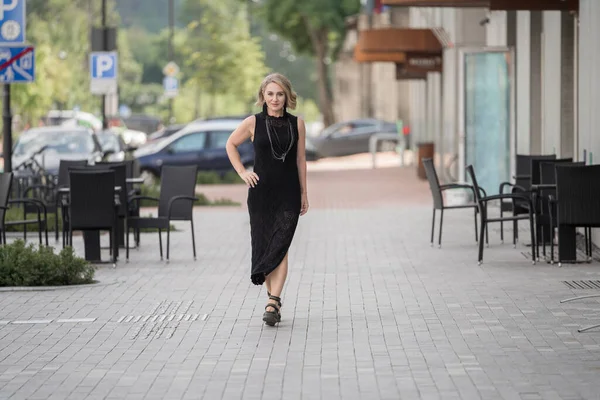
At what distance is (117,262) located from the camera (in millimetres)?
15789

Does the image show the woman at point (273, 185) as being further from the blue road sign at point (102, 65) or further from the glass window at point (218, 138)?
the glass window at point (218, 138)

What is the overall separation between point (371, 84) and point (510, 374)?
7257 centimetres

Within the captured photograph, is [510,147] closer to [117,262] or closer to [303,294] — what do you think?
[117,262]

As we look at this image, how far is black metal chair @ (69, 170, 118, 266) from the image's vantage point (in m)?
15.1

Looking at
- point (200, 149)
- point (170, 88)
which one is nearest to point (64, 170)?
point (200, 149)

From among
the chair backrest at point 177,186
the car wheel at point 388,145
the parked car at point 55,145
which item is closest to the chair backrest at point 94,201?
the chair backrest at point 177,186

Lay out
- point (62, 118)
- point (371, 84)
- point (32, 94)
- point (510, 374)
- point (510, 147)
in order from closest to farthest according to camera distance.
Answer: point (510, 374), point (510, 147), point (32, 94), point (62, 118), point (371, 84)

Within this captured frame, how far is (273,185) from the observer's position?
11.0 meters

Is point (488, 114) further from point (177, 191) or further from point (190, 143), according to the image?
point (190, 143)

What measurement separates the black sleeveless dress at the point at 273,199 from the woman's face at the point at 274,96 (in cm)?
13

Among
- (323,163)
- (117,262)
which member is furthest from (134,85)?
(117,262)

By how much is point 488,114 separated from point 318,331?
15.2 meters

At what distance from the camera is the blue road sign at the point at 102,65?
31609 millimetres

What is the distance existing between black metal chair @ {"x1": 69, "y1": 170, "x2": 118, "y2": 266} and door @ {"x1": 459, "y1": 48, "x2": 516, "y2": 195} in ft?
34.5
